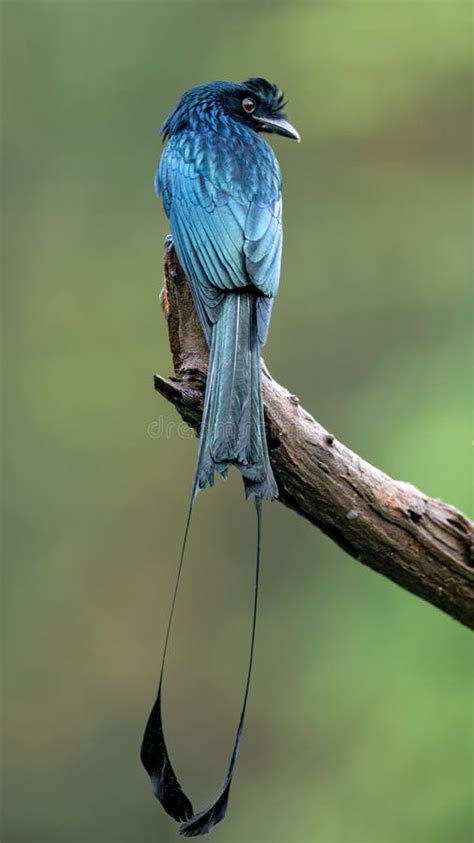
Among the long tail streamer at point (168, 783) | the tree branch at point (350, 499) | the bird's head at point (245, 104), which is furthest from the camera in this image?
the bird's head at point (245, 104)

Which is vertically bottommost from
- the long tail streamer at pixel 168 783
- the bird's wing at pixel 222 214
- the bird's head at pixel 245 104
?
the long tail streamer at pixel 168 783

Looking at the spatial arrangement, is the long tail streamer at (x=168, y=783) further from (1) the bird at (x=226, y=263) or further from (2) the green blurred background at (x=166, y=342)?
(2) the green blurred background at (x=166, y=342)

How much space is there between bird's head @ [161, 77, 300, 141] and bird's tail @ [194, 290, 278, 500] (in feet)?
3.33

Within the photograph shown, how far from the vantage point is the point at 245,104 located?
3148 millimetres

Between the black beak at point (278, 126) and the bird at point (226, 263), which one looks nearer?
the bird at point (226, 263)

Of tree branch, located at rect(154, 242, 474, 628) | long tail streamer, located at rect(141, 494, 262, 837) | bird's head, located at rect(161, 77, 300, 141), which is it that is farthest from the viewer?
bird's head, located at rect(161, 77, 300, 141)

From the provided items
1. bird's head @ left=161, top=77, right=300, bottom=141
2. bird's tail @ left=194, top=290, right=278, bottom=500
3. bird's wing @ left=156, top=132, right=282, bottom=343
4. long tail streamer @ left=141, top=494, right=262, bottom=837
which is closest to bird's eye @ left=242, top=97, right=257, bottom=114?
bird's head @ left=161, top=77, right=300, bottom=141

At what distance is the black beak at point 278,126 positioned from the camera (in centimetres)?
313

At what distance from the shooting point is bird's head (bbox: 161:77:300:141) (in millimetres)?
3098

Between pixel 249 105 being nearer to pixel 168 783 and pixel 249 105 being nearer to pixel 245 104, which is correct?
pixel 245 104

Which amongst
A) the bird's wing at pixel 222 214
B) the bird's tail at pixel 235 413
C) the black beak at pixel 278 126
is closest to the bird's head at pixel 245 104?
the black beak at pixel 278 126

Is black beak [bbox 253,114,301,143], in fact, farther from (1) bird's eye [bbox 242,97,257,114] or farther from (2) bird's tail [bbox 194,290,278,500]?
(2) bird's tail [bbox 194,290,278,500]

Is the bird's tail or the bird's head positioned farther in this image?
the bird's head

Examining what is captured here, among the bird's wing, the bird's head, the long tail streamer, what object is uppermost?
the bird's head
